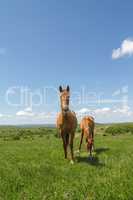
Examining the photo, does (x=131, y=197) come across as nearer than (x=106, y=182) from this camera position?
Yes

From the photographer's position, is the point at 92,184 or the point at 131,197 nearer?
the point at 131,197

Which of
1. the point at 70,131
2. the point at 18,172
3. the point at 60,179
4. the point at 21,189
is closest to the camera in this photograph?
the point at 21,189

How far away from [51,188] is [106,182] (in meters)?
1.87

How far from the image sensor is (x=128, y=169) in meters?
11.9

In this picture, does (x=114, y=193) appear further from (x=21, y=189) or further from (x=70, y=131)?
(x=70, y=131)

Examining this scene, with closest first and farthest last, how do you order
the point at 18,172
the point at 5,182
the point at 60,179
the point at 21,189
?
the point at 21,189, the point at 5,182, the point at 60,179, the point at 18,172

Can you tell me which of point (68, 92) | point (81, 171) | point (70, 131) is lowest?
point (81, 171)

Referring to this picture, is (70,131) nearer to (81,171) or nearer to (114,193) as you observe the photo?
(81,171)

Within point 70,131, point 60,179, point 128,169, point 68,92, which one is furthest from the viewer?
point 70,131

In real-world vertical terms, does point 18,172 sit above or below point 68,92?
below

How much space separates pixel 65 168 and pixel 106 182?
3.62 meters

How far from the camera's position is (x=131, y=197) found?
741 cm

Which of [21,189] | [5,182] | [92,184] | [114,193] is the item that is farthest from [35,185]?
[114,193]

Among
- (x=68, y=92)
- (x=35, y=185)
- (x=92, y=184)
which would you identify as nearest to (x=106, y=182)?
(x=92, y=184)
